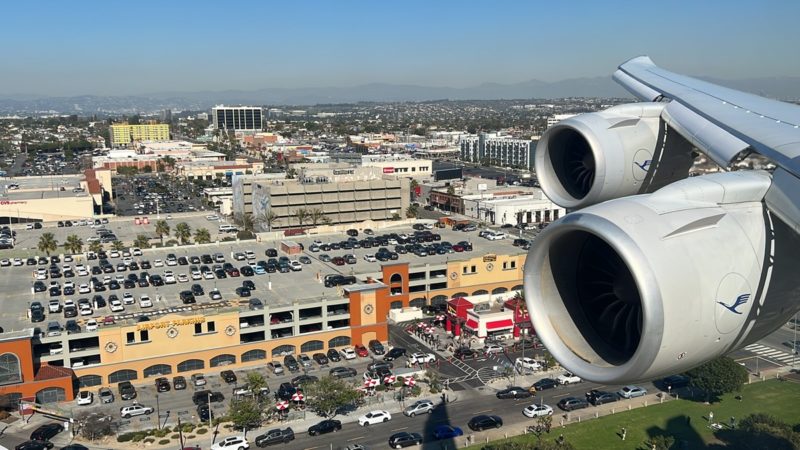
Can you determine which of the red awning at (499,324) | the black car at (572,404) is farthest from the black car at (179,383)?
the black car at (572,404)

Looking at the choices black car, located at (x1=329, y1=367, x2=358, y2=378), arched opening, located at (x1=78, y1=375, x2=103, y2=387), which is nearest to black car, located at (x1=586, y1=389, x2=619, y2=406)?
black car, located at (x1=329, y1=367, x2=358, y2=378)

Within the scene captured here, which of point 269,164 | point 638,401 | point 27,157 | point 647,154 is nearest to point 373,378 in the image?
point 638,401

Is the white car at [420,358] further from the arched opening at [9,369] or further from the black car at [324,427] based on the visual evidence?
the arched opening at [9,369]

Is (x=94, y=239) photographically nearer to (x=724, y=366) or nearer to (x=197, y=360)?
(x=197, y=360)

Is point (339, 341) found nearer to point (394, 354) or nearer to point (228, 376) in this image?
point (394, 354)

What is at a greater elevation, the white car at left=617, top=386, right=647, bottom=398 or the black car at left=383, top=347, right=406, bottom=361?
the white car at left=617, top=386, right=647, bottom=398

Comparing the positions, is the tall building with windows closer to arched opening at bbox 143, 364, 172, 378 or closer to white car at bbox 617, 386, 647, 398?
arched opening at bbox 143, 364, 172, 378
